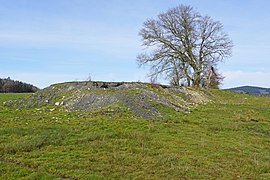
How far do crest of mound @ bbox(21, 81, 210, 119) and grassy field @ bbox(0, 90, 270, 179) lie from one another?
2.66 meters

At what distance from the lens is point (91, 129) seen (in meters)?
11.0

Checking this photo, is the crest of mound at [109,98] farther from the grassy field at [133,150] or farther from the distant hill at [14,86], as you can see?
the distant hill at [14,86]

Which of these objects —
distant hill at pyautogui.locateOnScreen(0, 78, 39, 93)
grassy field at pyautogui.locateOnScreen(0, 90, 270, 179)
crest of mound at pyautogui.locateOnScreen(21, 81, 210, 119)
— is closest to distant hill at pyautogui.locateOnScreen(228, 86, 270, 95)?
crest of mound at pyautogui.locateOnScreen(21, 81, 210, 119)

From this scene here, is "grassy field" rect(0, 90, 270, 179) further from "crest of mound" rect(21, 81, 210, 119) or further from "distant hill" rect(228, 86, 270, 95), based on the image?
"distant hill" rect(228, 86, 270, 95)

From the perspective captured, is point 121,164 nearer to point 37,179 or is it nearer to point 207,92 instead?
point 37,179

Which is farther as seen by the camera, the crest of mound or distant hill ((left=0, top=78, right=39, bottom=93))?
distant hill ((left=0, top=78, right=39, bottom=93))

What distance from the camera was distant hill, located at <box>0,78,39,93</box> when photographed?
199 feet

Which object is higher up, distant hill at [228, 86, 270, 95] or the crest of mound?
distant hill at [228, 86, 270, 95]

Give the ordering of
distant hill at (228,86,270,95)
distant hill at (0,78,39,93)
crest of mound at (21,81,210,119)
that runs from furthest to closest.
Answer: distant hill at (0,78,39,93), distant hill at (228,86,270,95), crest of mound at (21,81,210,119)

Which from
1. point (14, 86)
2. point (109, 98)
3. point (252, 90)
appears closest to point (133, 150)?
point (109, 98)

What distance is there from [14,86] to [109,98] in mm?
50919

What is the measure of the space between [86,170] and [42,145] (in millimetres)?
2647

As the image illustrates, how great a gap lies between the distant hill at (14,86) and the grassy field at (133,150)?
5219 centimetres

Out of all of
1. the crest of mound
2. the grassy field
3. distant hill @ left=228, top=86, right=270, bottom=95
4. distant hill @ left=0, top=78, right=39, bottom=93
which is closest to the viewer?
the grassy field
